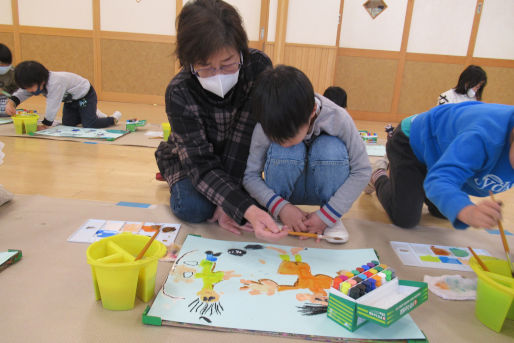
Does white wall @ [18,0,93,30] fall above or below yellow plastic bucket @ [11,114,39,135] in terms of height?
above

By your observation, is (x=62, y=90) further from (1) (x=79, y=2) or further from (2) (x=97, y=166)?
(1) (x=79, y=2)

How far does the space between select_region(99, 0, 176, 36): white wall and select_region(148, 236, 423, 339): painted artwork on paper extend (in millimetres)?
3115

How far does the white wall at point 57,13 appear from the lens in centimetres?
349

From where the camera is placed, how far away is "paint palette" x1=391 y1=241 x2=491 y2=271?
962 millimetres

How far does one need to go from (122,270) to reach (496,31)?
3967 millimetres

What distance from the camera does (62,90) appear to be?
7.24ft

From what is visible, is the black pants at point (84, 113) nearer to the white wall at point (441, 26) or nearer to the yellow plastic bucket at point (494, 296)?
the yellow plastic bucket at point (494, 296)

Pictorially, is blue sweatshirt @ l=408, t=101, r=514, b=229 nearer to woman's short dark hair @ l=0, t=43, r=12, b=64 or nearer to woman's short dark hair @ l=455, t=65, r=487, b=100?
woman's short dark hair @ l=455, t=65, r=487, b=100

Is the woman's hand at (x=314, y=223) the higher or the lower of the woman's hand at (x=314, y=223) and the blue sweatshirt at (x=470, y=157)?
the lower

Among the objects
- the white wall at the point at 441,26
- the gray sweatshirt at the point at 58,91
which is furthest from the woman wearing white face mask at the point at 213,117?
the white wall at the point at 441,26

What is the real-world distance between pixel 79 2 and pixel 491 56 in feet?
12.7

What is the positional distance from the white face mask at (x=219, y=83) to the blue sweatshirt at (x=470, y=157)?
529 millimetres

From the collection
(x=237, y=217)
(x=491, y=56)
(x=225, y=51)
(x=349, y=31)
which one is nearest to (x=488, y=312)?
(x=237, y=217)

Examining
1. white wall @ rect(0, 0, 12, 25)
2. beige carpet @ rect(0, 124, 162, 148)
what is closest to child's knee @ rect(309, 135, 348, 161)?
beige carpet @ rect(0, 124, 162, 148)
